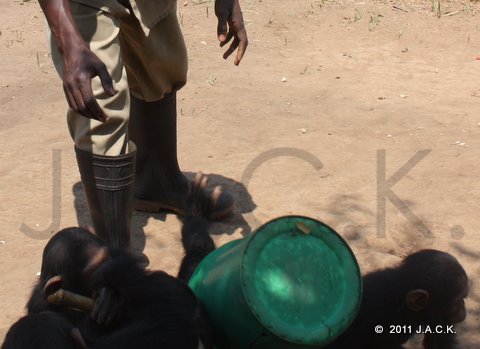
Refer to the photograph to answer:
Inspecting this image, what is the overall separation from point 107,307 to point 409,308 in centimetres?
123

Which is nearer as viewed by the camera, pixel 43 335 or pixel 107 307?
pixel 43 335

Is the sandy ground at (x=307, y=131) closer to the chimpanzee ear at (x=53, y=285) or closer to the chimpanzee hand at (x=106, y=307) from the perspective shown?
the chimpanzee ear at (x=53, y=285)

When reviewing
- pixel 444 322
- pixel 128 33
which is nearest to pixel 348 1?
pixel 128 33

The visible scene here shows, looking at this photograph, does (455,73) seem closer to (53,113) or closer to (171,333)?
(53,113)

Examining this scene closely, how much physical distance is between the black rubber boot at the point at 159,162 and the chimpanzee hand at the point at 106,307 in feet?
4.42

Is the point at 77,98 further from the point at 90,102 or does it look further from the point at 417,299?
the point at 417,299

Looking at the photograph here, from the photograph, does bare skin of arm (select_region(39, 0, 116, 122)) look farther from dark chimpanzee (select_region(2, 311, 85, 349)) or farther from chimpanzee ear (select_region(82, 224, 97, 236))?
dark chimpanzee (select_region(2, 311, 85, 349))

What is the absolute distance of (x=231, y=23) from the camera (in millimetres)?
4191

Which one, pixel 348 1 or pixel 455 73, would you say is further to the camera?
pixel 348 1

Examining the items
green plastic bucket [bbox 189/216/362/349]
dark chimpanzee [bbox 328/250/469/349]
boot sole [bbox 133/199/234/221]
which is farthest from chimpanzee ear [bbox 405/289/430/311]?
Answer: boot sole [bbox 133/199/234/221]

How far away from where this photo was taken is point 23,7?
26.2ft

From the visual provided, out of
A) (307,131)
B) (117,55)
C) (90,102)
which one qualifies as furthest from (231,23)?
(307,131)

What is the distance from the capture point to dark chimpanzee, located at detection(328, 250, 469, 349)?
349 centimetres

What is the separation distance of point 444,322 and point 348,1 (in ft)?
16.3
